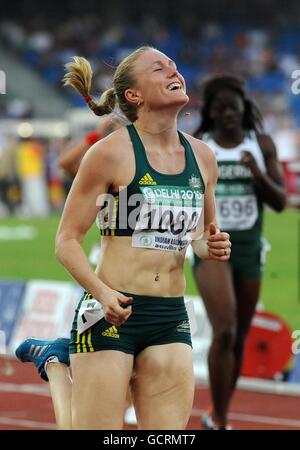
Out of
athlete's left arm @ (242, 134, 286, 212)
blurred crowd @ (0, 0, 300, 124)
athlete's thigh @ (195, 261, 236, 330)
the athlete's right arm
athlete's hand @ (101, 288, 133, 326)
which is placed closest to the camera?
athlete's hand @ (101, 288, 133, 326)

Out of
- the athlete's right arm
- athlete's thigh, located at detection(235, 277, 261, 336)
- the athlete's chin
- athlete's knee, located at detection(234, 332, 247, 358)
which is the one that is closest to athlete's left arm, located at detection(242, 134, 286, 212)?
athlete's thigh, located at detection(235, 277, 261, 336)

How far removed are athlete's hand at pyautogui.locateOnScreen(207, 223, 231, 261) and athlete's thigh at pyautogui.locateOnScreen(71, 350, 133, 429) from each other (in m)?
0.60

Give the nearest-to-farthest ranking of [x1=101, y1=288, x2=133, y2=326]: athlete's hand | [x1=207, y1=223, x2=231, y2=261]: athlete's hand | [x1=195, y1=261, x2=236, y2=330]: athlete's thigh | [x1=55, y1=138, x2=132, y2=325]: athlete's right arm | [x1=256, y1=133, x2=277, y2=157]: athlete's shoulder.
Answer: [x1=101, y1=288, x2=133, y2=326]: athlete's hand → [x1=55, y1=138, x2=132, y2=325]: athlete's right arm → [x1=207, y1=223, x2=231, y2=261]: athlete's hand → [x1=195, y1=261, x2=236, y2=330]: athlete's thigh → [x1=256, y1=133, x2=277, y2=157]: athlete's shoulder

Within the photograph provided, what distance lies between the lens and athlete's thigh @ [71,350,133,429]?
484 cm

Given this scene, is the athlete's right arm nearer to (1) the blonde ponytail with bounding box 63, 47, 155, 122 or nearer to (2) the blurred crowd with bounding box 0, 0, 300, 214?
(1) the blonde ponytail with bounding box 63, 47, 155, 122

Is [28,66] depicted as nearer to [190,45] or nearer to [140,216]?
[190,45]

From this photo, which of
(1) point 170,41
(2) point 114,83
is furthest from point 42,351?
(1) point 170,41

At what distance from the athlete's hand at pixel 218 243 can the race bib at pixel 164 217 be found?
0.11 metres

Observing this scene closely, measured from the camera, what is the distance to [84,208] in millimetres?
4988

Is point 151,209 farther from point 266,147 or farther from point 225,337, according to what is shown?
point 266,147

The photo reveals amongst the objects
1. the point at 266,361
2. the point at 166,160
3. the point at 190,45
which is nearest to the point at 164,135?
the point at 166,160

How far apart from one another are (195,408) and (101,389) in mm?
4708

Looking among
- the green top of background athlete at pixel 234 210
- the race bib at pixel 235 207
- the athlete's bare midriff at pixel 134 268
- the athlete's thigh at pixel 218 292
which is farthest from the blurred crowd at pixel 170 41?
the athlete's bare midriff at pixel 134 268

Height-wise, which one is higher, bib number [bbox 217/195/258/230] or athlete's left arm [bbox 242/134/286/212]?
athlete's left arm [bbox 242/134/286/212]
